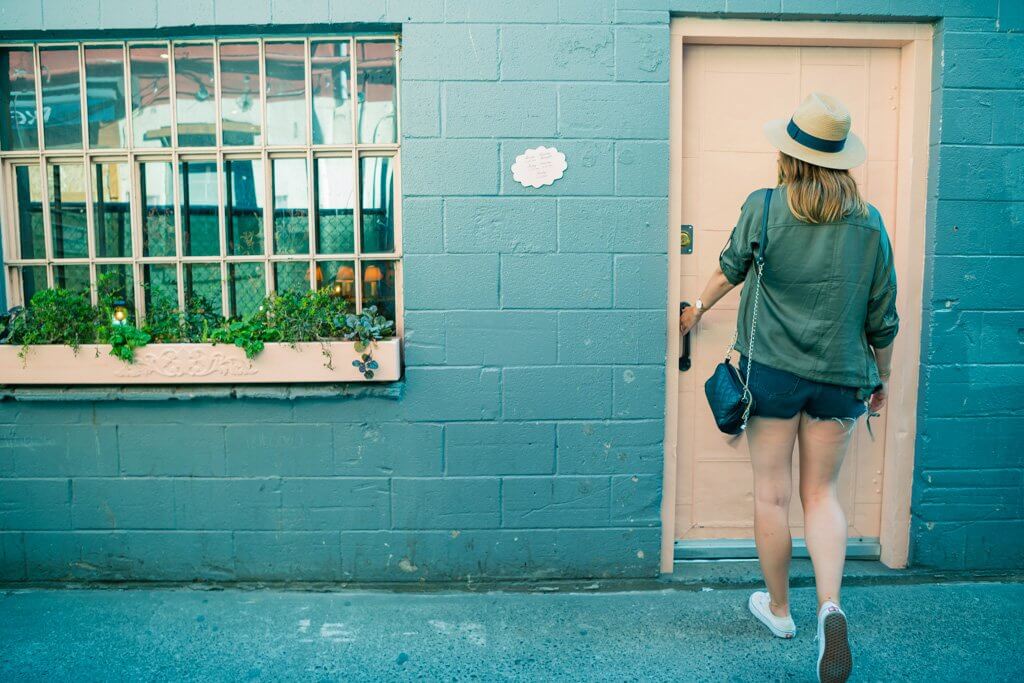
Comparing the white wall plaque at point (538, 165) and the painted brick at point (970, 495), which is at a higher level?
the white wall plaque at point (538, 165)

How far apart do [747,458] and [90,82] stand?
3.55 metres

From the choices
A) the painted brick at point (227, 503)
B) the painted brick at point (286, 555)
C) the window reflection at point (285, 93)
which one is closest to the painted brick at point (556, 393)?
the painted brick at point (286, 555)

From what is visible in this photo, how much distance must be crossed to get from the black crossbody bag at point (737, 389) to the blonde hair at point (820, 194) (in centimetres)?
10

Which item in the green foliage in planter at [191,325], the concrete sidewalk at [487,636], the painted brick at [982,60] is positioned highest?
the painted brick at [982,60]

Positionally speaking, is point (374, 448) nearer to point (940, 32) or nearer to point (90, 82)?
point (90, 82)

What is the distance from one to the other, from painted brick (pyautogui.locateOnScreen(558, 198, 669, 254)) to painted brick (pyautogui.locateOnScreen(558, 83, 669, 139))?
1.00ft

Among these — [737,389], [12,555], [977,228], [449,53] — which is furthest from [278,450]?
[977,228]

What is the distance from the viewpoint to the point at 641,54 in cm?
334

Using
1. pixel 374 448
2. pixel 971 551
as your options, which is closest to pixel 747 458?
pixel 971 551

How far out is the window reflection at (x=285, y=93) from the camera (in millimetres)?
3459

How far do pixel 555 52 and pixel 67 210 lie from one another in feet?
7.78

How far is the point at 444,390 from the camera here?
136 inches

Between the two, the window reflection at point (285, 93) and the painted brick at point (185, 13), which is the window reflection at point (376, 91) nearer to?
the window reflection at point (285, 93)

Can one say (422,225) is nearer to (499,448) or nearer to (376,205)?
(376,205)
